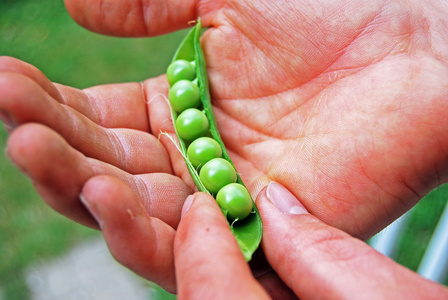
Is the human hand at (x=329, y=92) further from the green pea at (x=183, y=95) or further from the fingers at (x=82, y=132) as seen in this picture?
the fingers at (x=82, y=132)

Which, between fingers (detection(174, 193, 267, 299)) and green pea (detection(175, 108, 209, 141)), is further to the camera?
green pea (detection(175, 108, 209, 141))

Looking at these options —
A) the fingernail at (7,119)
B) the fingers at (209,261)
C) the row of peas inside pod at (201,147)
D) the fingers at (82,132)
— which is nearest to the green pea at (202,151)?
the row of peas inside pod at (201,147)

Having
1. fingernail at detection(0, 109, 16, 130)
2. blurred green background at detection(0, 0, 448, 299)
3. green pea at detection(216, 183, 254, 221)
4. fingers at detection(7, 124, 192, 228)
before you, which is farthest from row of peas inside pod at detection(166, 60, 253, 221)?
blurred green background at detection(0, 0, 448, 299)

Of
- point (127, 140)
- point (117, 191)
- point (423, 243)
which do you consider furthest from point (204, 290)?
point (423, 243)

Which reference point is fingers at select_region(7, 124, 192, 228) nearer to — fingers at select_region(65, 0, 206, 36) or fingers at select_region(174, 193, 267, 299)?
fingers at select_region(174, 193, 267, 299)

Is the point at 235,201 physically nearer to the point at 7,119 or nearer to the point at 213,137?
the point at 213,137

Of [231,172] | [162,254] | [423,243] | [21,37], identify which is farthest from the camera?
[21,37]

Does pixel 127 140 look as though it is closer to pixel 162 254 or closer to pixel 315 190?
pixel 162 254
